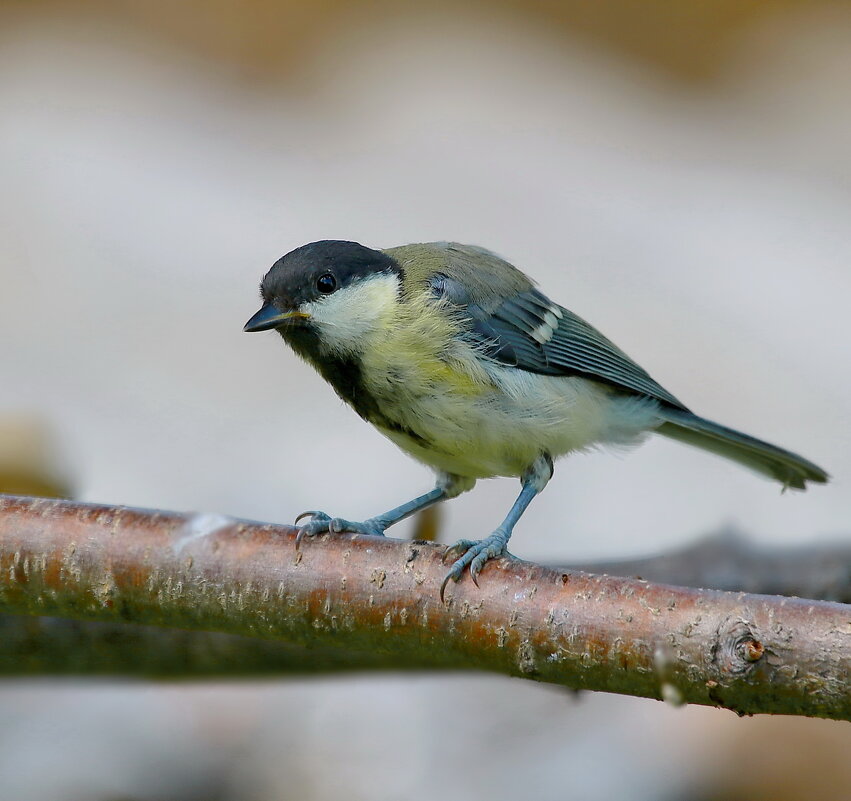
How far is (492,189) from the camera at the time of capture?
4.81m

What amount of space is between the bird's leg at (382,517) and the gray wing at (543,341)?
1.14ft

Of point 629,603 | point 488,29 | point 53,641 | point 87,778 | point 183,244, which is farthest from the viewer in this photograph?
point 488,29

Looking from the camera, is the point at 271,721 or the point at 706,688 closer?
the point at 706,688

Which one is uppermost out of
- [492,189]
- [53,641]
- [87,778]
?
[492,189]

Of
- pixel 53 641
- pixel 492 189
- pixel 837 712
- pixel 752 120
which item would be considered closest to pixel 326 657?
pixel 53 641

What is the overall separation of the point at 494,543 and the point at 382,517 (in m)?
0.54

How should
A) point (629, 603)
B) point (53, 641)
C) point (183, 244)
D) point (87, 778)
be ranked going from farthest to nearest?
point (183, 244), point (87, 778), point (53, 641), point (629, 603)

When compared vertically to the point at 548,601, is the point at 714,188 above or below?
above

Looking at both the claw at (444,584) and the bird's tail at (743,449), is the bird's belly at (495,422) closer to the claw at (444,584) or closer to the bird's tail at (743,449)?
the bird's tail at (743,449)

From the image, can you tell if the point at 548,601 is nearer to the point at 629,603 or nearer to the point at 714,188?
the point at 629,603

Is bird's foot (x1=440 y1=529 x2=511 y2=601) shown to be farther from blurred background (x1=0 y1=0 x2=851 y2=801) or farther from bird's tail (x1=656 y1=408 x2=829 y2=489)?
blurred background (x1=0 y1=0 x2=851 y2=801)

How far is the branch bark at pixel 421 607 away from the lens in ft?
4.60

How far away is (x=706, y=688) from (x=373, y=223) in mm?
3442

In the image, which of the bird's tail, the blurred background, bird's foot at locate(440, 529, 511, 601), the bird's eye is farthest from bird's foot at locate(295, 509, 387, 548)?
the blurred background
